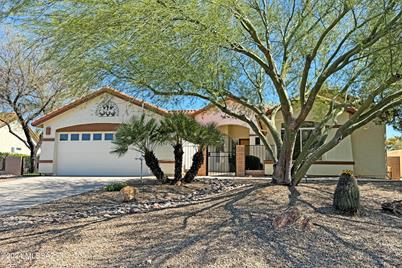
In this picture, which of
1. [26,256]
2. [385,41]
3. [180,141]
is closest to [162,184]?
[180,141]

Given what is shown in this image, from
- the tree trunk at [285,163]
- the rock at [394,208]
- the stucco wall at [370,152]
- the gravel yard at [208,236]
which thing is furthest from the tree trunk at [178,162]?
the stucco wall at [370,152]

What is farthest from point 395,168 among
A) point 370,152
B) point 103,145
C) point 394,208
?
point 103,145

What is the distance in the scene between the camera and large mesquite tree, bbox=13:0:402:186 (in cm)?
699

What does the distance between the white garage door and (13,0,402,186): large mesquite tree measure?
11.0 metres

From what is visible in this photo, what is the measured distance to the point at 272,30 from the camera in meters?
10.5

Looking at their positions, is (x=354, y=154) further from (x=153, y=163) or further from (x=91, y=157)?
(x=91, y=157)

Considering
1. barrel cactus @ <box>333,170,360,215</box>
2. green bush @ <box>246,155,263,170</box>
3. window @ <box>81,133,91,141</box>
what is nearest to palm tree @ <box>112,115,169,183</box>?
green bush @ <box>246,155,263,170</box>

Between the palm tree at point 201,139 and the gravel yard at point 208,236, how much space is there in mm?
4944

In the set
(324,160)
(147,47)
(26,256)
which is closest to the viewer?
(26,256)

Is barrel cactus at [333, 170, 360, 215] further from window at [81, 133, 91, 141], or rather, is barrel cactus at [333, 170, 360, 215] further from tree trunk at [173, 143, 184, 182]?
window at [81, 133, 91, 141]

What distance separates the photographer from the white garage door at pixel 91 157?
2203cm

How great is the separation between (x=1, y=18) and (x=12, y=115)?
23.1 meters

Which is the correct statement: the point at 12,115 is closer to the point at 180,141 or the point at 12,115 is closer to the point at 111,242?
the point at 180,141

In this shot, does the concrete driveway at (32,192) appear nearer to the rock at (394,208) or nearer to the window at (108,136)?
the window at (108,136)
